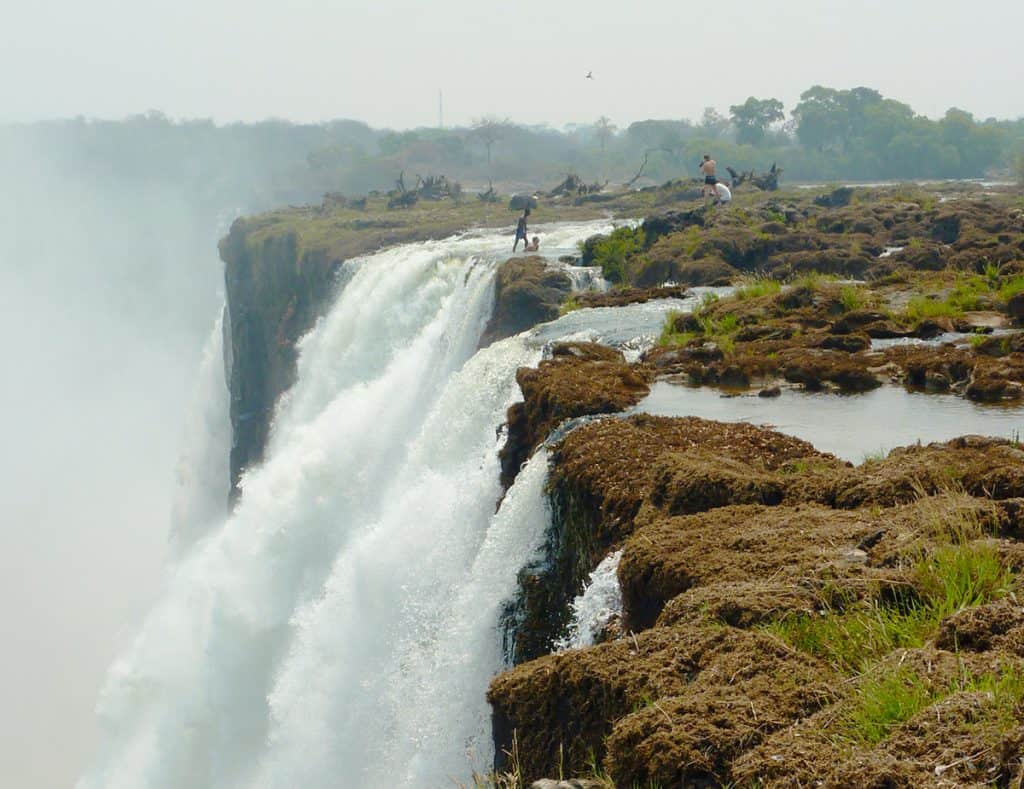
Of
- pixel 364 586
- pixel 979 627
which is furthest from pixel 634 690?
pixel 364 586

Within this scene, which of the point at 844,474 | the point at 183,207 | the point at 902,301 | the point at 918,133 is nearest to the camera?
the point at 844,474

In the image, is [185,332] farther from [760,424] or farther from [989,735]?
[989,735]

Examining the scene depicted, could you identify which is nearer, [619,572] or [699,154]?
[619,572]

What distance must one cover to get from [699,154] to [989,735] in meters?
86.5

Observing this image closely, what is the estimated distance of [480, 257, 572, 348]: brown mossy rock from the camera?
19891mm

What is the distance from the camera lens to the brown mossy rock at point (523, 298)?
1989cm

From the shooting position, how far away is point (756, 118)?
105500 millimetres

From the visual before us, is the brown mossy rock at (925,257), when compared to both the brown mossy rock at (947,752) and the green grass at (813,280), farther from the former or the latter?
the brown mossy rock at (947,752)

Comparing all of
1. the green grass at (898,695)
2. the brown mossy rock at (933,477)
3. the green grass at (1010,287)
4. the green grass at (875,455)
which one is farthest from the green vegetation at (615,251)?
the green grass at (898,695)

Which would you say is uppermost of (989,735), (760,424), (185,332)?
(989,735)

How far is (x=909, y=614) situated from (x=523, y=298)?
51.6 ft

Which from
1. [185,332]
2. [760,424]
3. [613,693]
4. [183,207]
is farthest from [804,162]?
[613,693]

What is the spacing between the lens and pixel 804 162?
85.9 metres

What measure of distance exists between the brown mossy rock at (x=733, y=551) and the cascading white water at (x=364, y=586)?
5.49ft
